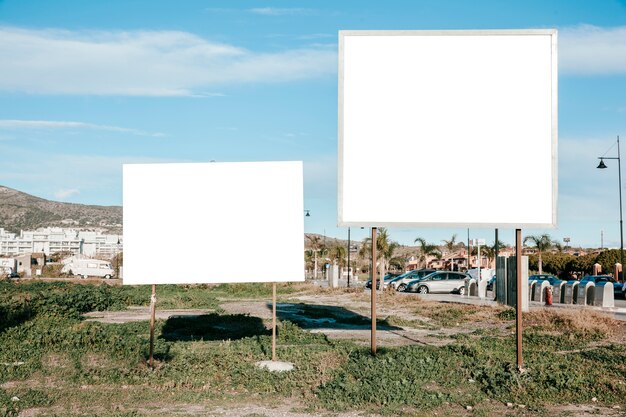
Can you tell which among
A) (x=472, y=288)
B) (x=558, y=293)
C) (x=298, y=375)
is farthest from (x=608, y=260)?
(x=298, y=375)

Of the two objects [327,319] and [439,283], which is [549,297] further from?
[439,283]

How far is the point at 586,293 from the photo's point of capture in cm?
3212

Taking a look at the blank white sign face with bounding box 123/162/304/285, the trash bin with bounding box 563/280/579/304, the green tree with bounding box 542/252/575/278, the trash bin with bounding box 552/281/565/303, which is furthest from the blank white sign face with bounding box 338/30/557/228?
the green tree with bounding box 542/252/575/278

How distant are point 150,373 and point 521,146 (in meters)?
8.06

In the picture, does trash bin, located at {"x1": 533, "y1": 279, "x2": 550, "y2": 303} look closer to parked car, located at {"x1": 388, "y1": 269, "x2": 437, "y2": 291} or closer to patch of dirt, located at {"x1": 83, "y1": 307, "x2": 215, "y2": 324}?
parked car, located at {"x1": 388, "y1": 269, "x2": 437, "y2": 291}

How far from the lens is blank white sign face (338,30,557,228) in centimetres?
1320

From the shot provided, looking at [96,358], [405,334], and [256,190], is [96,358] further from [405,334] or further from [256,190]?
[405,334]

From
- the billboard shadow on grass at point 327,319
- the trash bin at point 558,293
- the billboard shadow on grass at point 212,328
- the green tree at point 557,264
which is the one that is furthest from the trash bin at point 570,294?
the green tree at point 557,264

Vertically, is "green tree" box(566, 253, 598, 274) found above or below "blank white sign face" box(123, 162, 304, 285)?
below

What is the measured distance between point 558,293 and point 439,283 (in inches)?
558

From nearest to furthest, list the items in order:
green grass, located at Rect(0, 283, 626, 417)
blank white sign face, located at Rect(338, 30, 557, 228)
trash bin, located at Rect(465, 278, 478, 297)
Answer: green grass, located at Rect(0, 283, 626, 417) → blank white sign face, located at Rect(338, 30, 557, 228) → trash bin, located at Rect(465, 278, 478, 297)

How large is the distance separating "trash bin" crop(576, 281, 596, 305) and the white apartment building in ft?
480

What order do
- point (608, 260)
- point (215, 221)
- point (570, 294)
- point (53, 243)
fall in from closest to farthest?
point (215, 221)
point (570, 294)
point (608, 260)
point (53, 243)

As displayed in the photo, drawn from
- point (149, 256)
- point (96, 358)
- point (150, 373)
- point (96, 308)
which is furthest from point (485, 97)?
point (96, 308)
